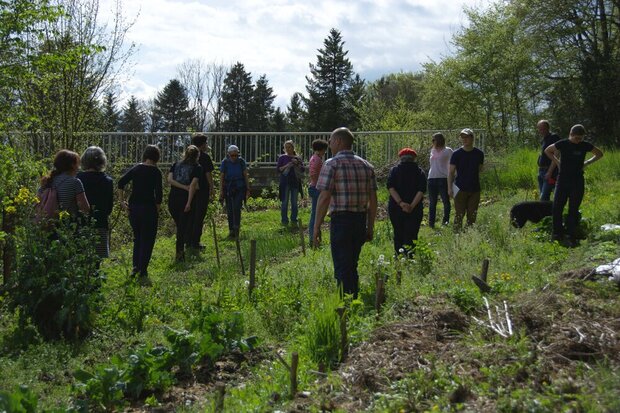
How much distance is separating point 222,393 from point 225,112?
197ft

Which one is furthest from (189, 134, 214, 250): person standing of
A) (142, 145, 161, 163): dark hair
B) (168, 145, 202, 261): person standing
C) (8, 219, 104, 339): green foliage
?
(8, 219, 104, 339): green foliage

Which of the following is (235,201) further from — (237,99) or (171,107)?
(171,107)

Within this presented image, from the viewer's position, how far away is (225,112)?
63.8 metres

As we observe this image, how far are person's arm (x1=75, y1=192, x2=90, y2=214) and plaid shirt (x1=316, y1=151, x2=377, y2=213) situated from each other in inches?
111

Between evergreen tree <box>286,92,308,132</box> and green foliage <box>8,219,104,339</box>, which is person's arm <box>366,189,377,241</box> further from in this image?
evergreen tree <box>286,92,308,132</box>

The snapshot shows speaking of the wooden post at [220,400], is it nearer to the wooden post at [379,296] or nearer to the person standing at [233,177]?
the wooden post at [379,296]

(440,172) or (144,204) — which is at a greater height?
(440,172)

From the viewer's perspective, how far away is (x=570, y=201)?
33.7ft

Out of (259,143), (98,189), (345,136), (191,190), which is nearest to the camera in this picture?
(345,136)

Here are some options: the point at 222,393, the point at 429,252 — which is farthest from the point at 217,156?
the point at 222,393

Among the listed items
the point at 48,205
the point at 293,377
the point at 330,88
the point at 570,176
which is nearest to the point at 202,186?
the point at 48,205

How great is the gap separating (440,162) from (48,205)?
24.2 feet

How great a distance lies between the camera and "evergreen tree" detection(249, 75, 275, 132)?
211ft

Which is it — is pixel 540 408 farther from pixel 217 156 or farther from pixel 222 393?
pixel 217 156
